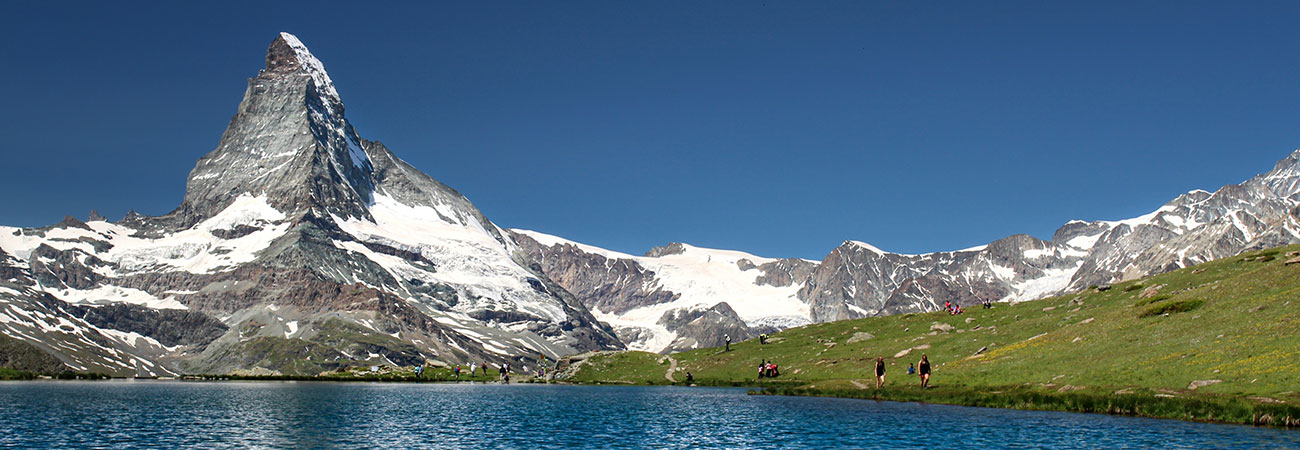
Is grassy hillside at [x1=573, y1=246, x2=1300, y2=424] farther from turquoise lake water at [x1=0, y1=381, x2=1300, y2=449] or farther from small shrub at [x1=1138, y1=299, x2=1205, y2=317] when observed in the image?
turquoise lake water at [x1=0, y1=381, x2=1300, y2=449]

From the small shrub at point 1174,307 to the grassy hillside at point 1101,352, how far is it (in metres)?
0.09

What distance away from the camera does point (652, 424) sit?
60844mm

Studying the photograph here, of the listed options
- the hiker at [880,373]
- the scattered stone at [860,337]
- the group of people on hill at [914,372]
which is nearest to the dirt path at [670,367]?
the scattered stone at [860,337]

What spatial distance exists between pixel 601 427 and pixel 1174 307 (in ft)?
185

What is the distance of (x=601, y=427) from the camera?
58.0 meters

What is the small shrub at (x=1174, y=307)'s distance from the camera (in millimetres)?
82625

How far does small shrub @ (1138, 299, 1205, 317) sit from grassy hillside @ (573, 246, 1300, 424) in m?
0.09

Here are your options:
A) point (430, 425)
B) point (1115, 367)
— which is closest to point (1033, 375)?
point (1115, 367)

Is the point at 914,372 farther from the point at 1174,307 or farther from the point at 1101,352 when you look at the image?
the point at 1174,307

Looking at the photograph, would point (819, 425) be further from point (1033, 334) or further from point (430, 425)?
point (1033, 334)

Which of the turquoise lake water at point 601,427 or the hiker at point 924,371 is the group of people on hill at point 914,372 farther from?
the turquoise lake water at point 601,427

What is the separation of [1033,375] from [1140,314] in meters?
19.0

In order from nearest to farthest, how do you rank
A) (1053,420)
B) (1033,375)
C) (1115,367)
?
1. (1053,420)
2. (1115,367)
3. (1033,375)

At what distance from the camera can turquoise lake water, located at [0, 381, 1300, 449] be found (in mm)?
47000
